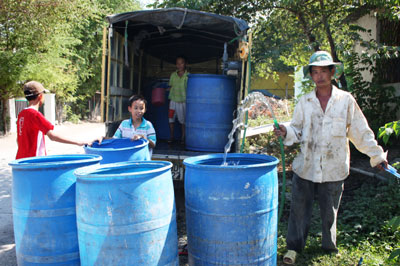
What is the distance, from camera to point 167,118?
6773mm

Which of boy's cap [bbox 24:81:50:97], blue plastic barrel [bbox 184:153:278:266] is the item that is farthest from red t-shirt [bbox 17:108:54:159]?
blue plastic barrel [bbox 184:153:278:266]

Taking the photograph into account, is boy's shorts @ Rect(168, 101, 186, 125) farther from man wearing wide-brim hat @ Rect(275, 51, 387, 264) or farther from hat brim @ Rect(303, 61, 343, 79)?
man wearing wide-brim hat @ Rect(275, 51, 387, 264)

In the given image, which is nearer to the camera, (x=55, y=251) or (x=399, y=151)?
(x=55, y=251)

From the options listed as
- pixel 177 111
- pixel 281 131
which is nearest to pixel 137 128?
pixel 177 111

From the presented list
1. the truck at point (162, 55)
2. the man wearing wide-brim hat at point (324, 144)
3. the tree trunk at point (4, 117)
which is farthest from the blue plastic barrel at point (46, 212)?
the tree trunk at point (4, 117)

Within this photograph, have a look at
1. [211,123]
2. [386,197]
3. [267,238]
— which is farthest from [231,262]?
[386,197]

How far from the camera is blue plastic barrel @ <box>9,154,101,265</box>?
8.49 ft

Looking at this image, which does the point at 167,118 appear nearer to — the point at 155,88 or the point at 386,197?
the point at 155,88

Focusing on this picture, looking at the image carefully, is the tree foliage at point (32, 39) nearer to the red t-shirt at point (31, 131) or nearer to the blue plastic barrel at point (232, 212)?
the red t-shirt at point (31, 131)

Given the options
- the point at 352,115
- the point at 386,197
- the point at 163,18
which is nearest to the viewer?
the point at 352,115

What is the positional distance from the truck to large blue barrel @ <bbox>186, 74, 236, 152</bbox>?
102mm

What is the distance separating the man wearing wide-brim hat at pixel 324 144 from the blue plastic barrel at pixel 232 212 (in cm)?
90

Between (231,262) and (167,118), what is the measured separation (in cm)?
439

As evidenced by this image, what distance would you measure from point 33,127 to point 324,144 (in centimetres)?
289
